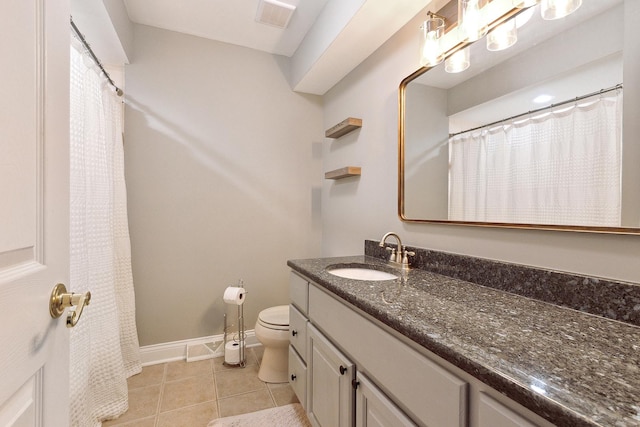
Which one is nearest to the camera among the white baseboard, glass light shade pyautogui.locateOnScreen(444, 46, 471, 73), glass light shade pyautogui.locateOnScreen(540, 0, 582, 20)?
glass light shade pyautogui.locateOnScreen(540, 0, 582, 20)

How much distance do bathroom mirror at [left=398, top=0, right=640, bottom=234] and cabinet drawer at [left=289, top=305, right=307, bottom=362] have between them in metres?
0.82

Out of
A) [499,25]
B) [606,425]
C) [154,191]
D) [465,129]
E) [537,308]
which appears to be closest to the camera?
[606,425]

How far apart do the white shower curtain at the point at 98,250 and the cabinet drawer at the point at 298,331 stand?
1.01 metres

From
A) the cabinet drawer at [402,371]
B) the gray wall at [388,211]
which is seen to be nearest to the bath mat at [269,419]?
the cabinet drawer at [402,371]

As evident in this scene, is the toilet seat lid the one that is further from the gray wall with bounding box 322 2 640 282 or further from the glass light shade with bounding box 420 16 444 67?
the glass light shade with bounding box 420 16 444 67

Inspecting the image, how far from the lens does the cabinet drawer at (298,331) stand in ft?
4.83

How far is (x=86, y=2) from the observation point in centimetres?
142

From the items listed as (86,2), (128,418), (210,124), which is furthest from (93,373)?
(86,2)

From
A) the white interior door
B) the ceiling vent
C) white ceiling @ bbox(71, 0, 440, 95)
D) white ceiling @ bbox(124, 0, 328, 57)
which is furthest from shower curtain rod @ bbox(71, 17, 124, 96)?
the ceiling vent

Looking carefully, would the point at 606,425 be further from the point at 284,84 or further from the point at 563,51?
the point at 284,84

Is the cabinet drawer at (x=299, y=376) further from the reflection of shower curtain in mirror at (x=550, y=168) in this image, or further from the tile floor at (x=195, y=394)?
the reflection of shower curtain in mirror at (x=550, y=168)

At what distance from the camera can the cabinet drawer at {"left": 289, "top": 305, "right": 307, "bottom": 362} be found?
1.47m

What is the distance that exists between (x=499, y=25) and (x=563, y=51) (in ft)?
1.00

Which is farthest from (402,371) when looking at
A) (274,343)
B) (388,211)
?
(274,343)
